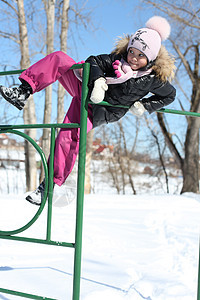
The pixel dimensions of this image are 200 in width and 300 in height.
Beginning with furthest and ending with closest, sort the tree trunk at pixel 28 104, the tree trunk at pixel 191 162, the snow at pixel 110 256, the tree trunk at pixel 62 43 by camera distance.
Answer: the tree trunk at pixel 191 162
the tree trunk at pixel 28 104
the tree trunk at pixel 62 43
the snow at pixel 110 256

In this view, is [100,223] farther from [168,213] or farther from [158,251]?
[168,213]

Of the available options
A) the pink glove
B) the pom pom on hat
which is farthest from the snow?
the pom pom on hat

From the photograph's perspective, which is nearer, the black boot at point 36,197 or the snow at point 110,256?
the black boot at point 36,197

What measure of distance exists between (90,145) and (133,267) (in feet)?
18.1

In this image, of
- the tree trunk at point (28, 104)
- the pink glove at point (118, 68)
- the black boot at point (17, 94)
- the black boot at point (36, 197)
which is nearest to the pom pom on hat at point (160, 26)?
the pink glove at point (118, 68)

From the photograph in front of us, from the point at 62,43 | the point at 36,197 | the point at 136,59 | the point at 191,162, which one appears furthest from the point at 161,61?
the point at 191,162

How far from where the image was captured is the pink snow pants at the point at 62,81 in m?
1.81

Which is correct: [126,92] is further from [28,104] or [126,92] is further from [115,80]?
[28,104]

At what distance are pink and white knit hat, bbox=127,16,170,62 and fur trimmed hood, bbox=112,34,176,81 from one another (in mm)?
42

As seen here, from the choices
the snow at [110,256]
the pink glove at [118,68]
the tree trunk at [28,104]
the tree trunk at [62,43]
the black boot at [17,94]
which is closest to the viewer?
the black boot at [17,94]

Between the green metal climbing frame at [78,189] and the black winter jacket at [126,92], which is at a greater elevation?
the black winter jacket at [126,92]

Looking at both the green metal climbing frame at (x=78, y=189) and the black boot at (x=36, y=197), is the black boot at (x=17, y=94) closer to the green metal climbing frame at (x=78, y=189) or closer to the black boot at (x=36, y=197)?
the green metal climbing frame at (x=78, y=189)

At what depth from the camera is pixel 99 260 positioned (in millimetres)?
2850

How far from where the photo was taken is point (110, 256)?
2.99 meters
